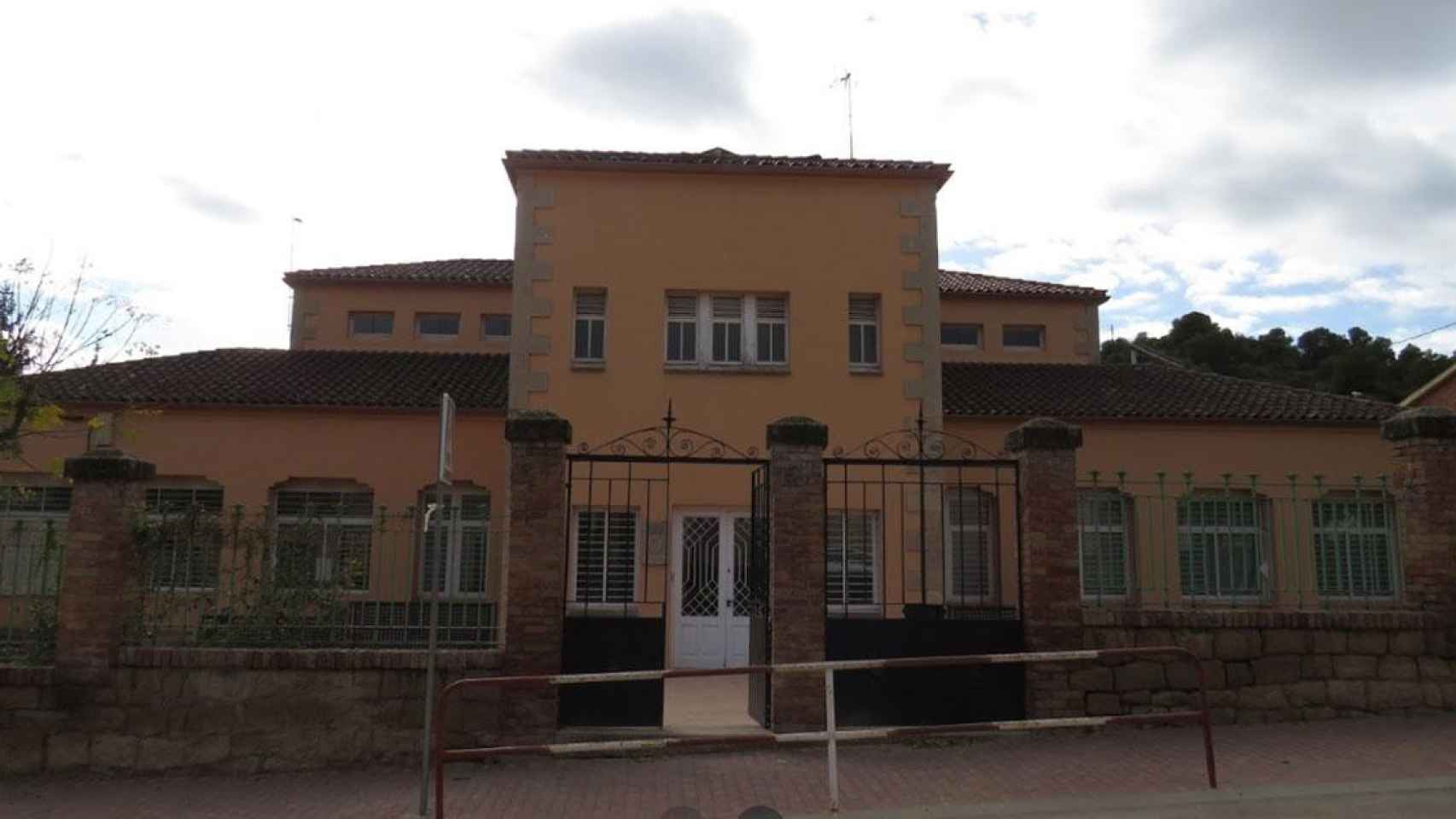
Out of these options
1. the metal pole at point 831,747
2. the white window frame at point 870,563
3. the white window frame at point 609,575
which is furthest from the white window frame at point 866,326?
the metal pole at point 831,747

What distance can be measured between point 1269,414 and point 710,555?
9892 millimetres

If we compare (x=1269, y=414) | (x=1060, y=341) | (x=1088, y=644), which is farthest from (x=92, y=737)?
(x=1060, y=341)

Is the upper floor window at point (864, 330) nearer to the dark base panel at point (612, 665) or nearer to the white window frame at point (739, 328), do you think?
the white window frame at point (739, 328)

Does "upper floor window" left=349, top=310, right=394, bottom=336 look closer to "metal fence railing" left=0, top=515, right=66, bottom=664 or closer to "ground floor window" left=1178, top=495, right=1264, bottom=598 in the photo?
"metal fence railing" left=0, top=515, right=66, bottom=664

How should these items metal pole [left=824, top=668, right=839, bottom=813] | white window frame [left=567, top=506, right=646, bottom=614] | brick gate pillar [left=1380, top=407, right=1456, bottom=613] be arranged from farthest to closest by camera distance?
white window frame [left=567, top=506, right=646, bottom=614] < brick gate pillar [left=1380, top=407, right=1456, bottom=613] < metal pole [left=824, top=668, right=839, bottom=813]

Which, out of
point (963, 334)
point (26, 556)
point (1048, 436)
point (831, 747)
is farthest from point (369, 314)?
point (831, 747)

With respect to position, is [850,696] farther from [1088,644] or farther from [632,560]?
[632,560]

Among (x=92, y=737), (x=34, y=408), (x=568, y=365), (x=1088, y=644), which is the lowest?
(x=92, y=737)

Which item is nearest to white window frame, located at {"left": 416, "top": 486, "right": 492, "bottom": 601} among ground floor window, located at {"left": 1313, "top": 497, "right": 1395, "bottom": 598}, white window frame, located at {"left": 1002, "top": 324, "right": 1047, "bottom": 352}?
ground floor window, located at {"left": 1313, "top": 497, "right": 1395, "bottom": 598}

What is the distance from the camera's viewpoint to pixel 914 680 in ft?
29.2

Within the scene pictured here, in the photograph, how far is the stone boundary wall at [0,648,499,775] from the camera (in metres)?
8.16

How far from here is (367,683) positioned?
825 cm

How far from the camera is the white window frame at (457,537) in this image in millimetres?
8977

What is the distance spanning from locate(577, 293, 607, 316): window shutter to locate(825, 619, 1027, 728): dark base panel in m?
8.34
